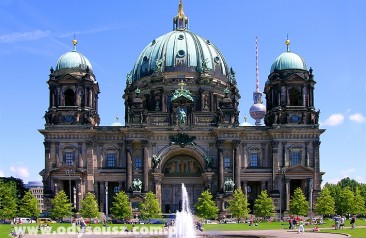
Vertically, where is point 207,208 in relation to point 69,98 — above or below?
below

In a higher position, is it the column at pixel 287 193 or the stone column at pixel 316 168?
the stone column at pixel 316 168

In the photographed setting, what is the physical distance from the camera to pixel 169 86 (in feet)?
409

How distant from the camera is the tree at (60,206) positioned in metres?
103

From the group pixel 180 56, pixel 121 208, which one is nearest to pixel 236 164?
pixel 121 208

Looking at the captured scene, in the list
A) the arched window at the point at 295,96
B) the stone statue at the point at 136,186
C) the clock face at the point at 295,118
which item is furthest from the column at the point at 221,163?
the arched window at the point at 295,96

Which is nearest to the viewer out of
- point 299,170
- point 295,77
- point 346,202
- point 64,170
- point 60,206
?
point 60,206

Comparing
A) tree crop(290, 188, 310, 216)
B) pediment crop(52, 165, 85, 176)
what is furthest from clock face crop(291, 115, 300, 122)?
pediment crop(52, 165, 85, 176)

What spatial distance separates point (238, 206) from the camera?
341 feet

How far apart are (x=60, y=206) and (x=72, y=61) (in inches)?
1061

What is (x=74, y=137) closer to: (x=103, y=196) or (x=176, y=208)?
(x=103, y=196)

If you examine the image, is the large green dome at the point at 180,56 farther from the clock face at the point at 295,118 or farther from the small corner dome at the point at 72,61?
the clock face at the point at 295,118

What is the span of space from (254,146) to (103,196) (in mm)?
27542

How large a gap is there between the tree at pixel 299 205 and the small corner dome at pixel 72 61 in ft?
140

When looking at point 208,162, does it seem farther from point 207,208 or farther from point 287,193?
point 287,193
